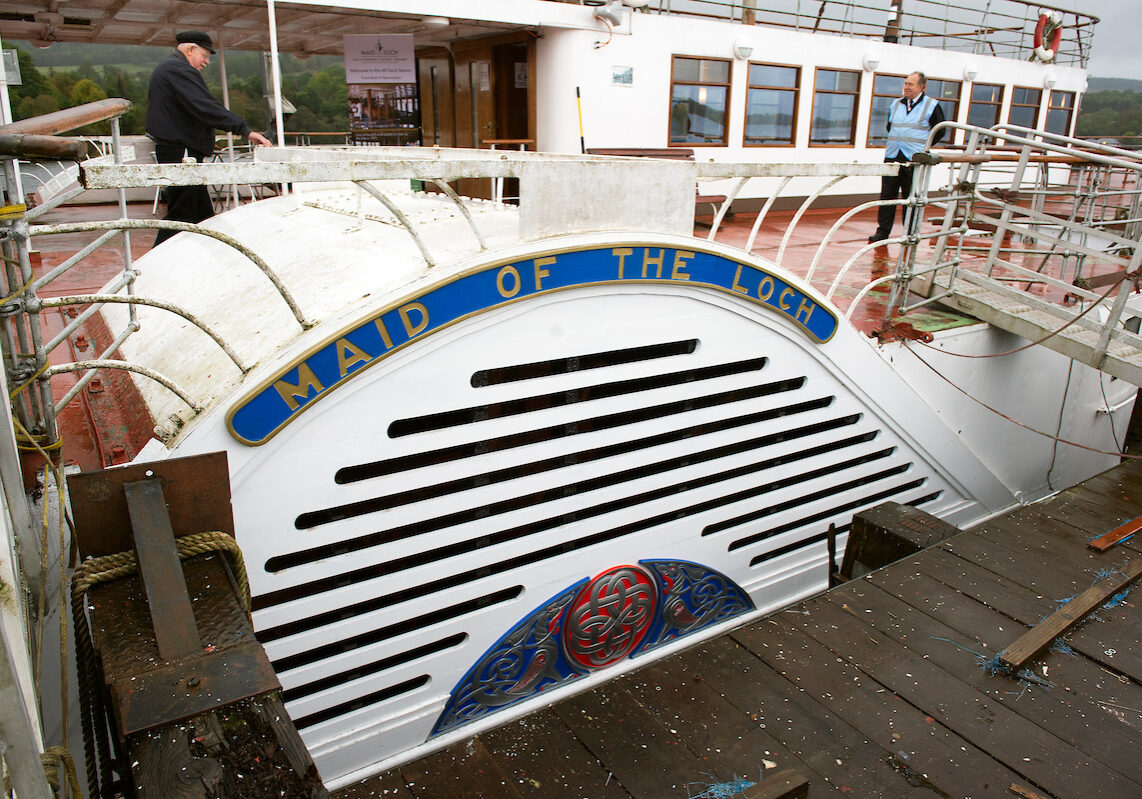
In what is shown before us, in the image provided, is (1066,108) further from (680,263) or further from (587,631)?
(587,631)

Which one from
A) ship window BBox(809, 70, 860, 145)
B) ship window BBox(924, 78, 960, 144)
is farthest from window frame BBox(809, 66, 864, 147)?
ship window BBox(924, 78, 960, 144)

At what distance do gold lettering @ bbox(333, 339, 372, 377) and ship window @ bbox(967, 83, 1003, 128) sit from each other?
13.5 meters

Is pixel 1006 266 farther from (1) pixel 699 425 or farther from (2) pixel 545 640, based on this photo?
(2) pixel 545 640

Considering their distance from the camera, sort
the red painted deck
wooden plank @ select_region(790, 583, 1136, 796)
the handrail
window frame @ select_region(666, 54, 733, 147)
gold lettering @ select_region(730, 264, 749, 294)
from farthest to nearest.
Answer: window frame @ select_region(666, 54, 733, 147) → gold lettering @ select_region(730, 264, 749, 294) → the red painted deck → wooden plank @ select_region(790, 583, 1136, 796) → the handrail

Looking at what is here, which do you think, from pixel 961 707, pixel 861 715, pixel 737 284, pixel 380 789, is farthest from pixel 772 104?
pixel 380 789

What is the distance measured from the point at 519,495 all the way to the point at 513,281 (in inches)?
38.4

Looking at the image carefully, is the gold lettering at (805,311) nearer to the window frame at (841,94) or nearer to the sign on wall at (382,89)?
the sign on wall at (382,89)

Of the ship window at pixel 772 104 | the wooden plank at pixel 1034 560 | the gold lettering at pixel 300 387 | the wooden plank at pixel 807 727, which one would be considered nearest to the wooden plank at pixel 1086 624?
the wooden plank at pixel 1034 560

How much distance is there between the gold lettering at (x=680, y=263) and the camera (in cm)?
368

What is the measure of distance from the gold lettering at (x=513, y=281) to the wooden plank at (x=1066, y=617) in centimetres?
278

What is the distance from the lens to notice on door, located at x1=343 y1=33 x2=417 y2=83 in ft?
24.9

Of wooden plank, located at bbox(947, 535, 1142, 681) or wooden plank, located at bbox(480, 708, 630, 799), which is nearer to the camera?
wooden plank, located at bbox(480, 708, 630, 799)

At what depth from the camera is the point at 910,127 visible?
6906 mm

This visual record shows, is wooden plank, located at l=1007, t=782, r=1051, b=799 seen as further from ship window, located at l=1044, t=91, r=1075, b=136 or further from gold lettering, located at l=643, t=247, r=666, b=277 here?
ship window, located at l=1044, t=91, r=1075, b=136
